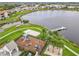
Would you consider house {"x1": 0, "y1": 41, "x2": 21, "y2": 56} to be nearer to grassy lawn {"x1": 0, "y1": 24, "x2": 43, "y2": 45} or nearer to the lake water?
grassy lawn {"x1": 0, "y1": 24, "x2": 43, "y2": 45}

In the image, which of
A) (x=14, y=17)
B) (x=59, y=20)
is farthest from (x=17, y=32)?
(x=59, y=20)

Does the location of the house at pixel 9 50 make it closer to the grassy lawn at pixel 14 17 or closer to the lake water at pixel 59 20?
the grassy lawn at pixel 14 17

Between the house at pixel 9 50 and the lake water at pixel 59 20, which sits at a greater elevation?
the lake water at pixel 59 20

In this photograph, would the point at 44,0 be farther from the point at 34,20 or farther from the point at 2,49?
the point at 2,49

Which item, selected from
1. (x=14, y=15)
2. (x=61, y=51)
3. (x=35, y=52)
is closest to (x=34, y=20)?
(x=14, y=15)

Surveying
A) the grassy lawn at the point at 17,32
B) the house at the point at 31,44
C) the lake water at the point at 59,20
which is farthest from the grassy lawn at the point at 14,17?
the house at the point at 31,44

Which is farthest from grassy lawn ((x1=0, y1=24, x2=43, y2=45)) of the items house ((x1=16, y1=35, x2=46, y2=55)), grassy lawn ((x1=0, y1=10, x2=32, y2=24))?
grassy lawn ((x1=0, y1=10, x2=32, y2=24))

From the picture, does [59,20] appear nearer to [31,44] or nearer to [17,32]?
[31,44]

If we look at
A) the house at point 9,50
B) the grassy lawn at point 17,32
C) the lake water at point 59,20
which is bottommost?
the house at point 9,50
